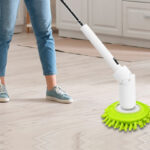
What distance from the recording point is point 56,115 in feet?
6.79

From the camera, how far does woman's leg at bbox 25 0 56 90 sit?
213cm

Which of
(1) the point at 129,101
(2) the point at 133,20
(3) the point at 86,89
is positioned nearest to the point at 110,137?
(1) the point at 129,101

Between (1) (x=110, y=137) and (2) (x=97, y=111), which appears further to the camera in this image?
(2) (x=97, y=111)

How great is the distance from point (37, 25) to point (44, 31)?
5 cm

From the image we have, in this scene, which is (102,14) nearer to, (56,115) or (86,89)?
(86,89)

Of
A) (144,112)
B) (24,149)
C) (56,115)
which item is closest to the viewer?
(24,149)

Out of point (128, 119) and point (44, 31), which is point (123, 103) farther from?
point (44, 31)

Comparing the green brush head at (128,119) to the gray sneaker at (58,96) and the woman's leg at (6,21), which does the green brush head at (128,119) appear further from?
the woman's leg at (6,21)

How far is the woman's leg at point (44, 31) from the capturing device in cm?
213

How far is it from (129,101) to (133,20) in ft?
6.28

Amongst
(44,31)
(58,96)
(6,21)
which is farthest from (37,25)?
(58,96)

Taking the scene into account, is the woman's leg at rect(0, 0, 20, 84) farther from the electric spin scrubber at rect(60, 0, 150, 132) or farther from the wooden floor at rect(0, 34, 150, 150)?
the electric spin scrubber at rect(60, 0, 150, 132)

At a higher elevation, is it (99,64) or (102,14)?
(102,14)

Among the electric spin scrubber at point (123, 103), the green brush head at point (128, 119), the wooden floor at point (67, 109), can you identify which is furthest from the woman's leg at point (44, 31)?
the green brush head at point (128, 119)
